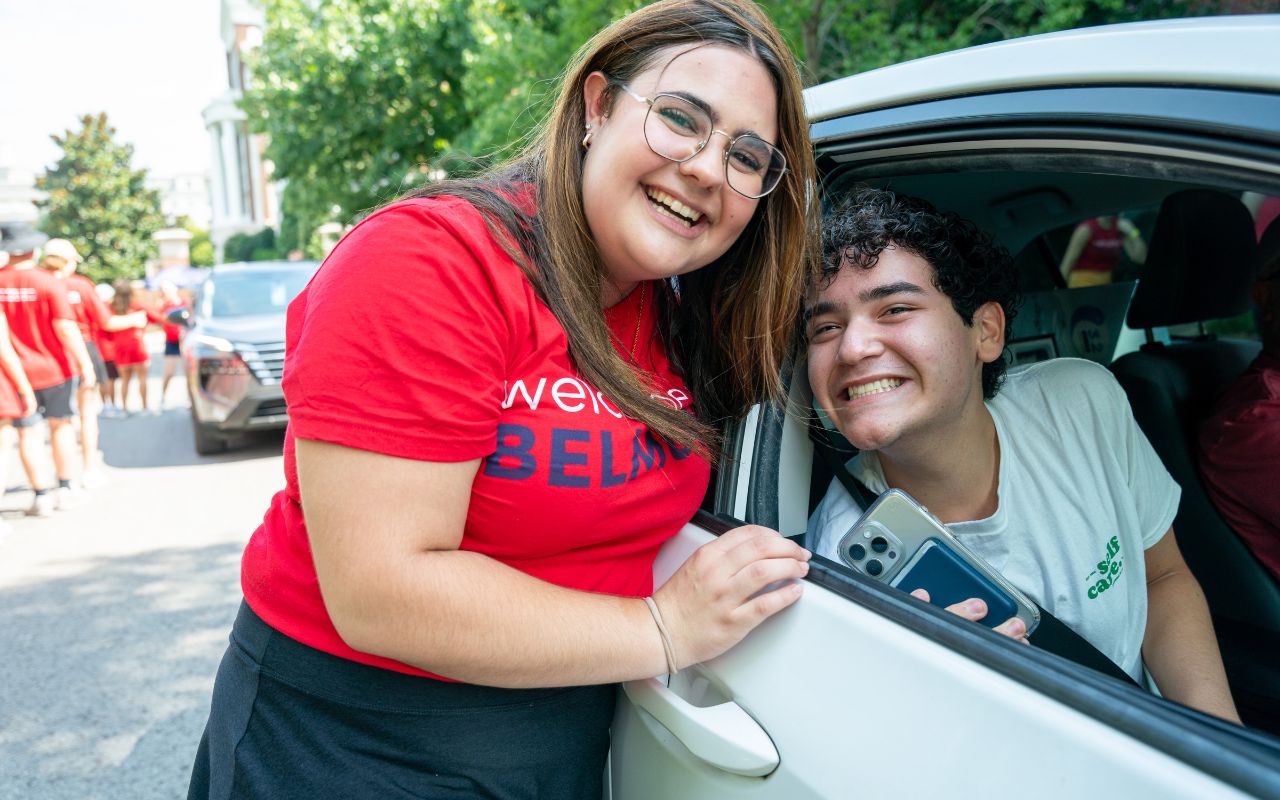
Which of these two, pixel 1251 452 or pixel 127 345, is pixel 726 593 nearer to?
pixel 1251 452

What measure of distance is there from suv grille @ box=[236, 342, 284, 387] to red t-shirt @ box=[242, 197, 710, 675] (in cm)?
703

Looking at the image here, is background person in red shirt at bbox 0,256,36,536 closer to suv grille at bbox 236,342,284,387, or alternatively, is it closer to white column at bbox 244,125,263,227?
suv grille at bbox 236,342,284,387

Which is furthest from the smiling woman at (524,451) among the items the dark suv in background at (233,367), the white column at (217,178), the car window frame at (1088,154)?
the white column at (217,178)

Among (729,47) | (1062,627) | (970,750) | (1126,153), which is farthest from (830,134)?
(970,750)

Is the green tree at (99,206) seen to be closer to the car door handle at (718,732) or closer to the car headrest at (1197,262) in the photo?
the car headrest at (1197,262)

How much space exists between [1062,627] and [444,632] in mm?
990

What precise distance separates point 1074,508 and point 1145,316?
1437 mm

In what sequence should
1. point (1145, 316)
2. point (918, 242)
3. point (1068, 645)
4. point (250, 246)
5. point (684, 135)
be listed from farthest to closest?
1. point (250, 246)
2. point (1145, 316)
3. point (918, 242)
4. point (1068, 645)
5. point (684, 135)

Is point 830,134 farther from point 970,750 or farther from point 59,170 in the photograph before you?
point 59,170

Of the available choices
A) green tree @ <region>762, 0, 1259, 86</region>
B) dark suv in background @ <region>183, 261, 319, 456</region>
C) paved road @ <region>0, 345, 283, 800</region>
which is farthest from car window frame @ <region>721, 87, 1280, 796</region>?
dark suv in background @ <region>183, 261, 319, 456</region>

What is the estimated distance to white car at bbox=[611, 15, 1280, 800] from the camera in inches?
35.4

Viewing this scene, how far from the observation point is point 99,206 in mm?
43125

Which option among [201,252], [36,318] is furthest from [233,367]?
[201,252]

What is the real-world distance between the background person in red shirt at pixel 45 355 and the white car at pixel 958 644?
20.8ft
